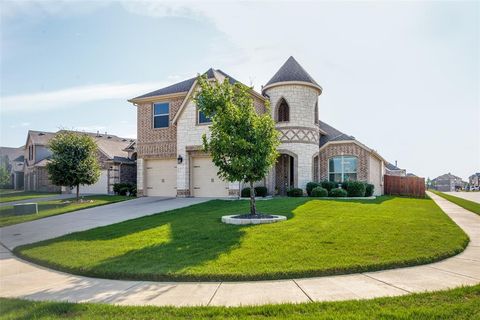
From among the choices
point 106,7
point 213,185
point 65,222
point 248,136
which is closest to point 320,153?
point 213,185

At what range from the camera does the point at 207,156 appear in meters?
20.4

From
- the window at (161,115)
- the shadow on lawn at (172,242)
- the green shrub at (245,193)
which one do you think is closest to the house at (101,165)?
the window at (161,115)

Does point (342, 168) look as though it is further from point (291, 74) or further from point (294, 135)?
point (291, 74)

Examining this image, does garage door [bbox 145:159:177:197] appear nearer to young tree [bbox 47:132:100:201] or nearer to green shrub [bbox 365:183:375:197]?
young tree [bbox 47:132:100:201]

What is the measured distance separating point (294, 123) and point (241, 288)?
16926 mm

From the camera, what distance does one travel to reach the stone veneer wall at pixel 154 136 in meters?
21.7

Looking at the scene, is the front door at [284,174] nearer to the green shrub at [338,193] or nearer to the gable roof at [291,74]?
the green shrub at [338,193]

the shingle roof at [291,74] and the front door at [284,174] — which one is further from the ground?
the shingle roof at [291,74]

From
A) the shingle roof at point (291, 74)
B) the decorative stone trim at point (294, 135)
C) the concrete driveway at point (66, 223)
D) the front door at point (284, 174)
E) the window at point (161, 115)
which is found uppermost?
the shingle roof at point (291, 74)

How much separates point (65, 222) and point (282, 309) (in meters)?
11.6

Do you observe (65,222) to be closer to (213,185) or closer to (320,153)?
(213,185)

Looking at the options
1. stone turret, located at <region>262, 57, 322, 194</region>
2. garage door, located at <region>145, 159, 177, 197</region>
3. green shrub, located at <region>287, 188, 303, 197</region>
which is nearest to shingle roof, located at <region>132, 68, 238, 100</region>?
stone turret, located at <region>262, 57, 322, 194</region>

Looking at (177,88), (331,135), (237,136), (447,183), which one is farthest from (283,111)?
(447,183)

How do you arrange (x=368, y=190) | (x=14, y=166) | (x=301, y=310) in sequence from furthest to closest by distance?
(x=14, y=166) < (x=368, y=190) < (x=301, y=310)
